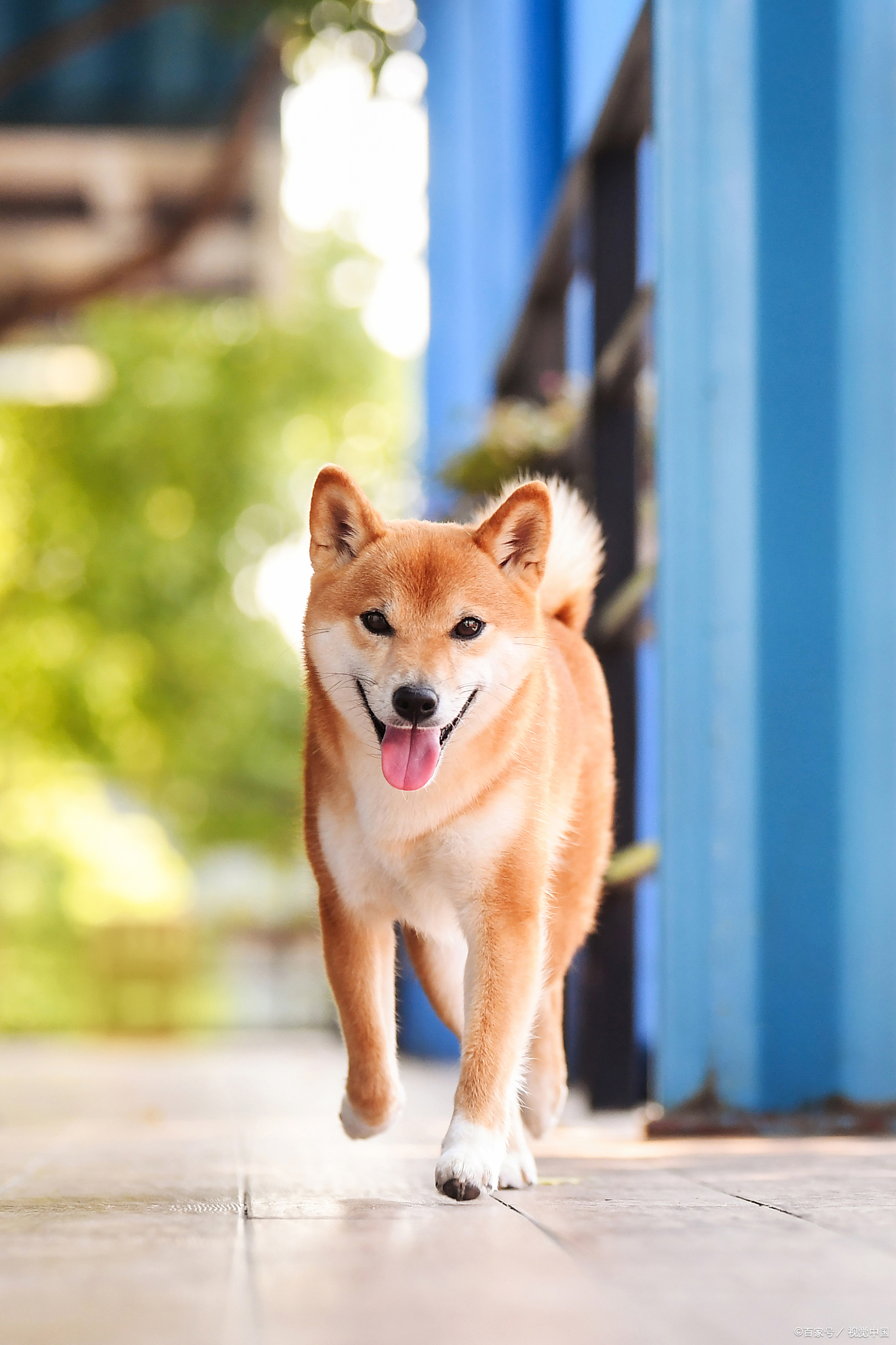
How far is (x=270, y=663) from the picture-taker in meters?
13.4

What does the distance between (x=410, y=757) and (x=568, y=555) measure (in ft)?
2.59

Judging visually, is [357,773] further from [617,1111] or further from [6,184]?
[6,184]

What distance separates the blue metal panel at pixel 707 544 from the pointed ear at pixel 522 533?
967mm

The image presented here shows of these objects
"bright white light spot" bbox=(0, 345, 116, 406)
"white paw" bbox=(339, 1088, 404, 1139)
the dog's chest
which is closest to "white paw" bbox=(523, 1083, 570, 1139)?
"white paw" bbox=(339, 1088, 404, 1139)

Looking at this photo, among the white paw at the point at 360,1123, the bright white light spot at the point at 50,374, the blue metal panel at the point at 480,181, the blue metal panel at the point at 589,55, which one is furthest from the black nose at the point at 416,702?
the bright white light spot at the point at 50,374

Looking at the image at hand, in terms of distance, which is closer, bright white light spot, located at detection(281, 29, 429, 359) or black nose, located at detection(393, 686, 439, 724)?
black nose, located at detection(393, 686, 439, 724)

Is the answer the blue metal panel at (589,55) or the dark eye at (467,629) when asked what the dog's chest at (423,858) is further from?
the blue metal panel at (589,55)

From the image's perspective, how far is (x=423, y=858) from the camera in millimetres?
2445

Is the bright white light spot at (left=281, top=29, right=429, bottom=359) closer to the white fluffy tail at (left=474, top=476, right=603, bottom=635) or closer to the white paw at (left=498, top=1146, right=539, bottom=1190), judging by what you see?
the white fluffy tail at (left=474, top=476, right=603, bottom=635)

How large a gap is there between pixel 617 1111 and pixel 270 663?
917 centimetres

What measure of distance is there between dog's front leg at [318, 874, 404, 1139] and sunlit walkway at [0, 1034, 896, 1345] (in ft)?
0.38

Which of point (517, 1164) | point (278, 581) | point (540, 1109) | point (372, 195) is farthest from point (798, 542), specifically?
point (372, 195)

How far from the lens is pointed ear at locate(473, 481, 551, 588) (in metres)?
2.53

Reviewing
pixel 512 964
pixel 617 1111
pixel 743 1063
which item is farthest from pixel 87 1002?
pixel 512 964
